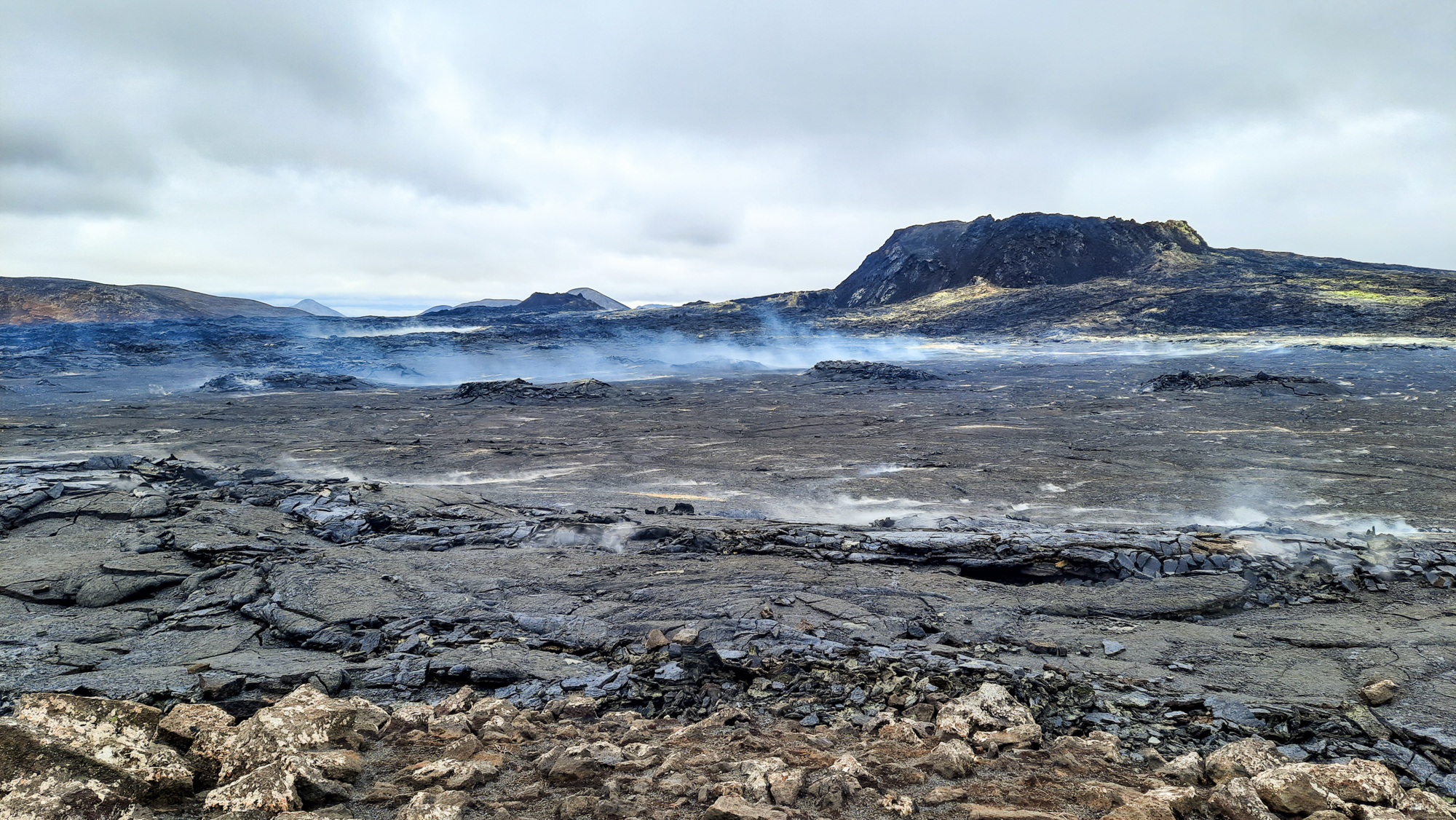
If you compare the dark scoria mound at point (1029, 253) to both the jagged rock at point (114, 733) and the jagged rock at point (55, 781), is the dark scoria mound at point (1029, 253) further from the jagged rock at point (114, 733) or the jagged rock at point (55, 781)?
the jagged rock at point (55, 781)

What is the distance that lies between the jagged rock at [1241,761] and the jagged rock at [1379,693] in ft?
4.67

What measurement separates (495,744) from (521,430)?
15.0m

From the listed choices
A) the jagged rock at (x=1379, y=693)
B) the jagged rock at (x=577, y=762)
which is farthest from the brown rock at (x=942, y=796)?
the jagged rock at (x=1379, y=693)

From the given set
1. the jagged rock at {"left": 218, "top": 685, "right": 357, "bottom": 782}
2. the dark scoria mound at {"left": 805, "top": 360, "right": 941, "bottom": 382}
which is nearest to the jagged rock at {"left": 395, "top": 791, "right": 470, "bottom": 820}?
the jagged rock at {"left": 218, "top": 685, "right": 357, "bottom": 782}

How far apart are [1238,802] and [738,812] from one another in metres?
2.01

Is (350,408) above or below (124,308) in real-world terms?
below

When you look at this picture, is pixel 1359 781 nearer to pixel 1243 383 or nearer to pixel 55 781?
pixel 55 781

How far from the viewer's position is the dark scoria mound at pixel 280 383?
92.4 ft

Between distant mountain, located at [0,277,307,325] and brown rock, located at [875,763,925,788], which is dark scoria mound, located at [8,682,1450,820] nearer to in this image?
brown rock, located at [875,763,925,788]

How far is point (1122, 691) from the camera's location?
4141 mm

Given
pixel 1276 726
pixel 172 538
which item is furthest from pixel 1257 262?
pixel 172 538

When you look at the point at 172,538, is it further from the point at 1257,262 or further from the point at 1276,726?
the point at 1257,262

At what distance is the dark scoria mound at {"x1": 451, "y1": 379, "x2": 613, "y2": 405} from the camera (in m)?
24.6

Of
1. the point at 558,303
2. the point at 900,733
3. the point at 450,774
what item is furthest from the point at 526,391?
the point at 558,303
